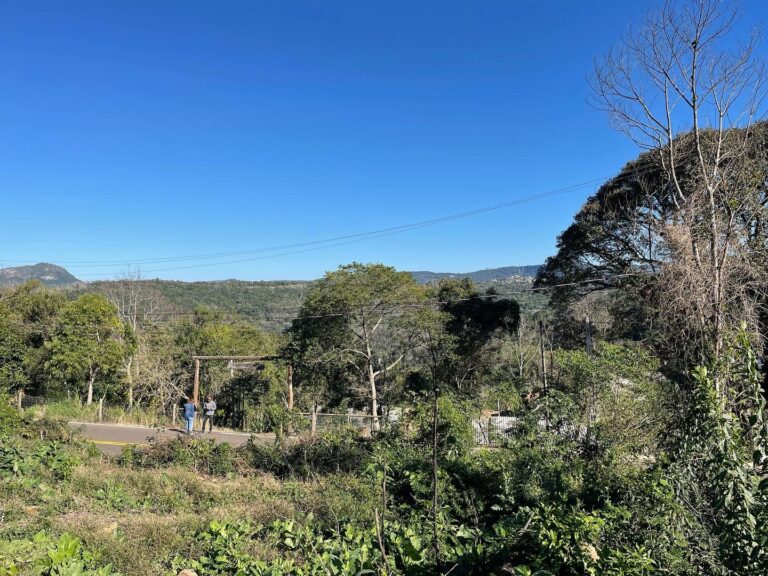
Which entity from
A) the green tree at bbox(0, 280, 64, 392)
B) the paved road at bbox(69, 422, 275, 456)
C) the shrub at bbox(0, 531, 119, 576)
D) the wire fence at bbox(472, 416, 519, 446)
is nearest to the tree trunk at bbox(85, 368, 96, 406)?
the green tree at bbox(0, 280, 64, 392)

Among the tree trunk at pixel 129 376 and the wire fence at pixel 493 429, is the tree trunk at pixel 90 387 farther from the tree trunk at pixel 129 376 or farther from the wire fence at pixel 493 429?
the wire fence at pixel 493 429

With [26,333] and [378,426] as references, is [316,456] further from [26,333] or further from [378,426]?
[26,333]

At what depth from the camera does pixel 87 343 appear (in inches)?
811

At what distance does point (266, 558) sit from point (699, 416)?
398cm

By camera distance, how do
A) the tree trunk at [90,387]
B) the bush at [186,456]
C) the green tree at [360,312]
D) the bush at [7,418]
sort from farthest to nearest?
the tree trunk at [90,387]
the green tree at [360,312]
the bush at [7,418]
the bush at [186,456]

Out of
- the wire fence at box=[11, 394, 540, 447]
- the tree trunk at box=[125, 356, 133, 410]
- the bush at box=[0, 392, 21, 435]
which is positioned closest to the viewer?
the wire fence at box=[11, 394, 540, 447]

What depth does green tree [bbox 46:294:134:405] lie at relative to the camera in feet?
66.5

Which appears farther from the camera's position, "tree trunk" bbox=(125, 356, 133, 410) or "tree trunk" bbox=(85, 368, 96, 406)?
"tree trunk" bbox=(125, 356, 133, 410)

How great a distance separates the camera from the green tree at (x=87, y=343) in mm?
20267

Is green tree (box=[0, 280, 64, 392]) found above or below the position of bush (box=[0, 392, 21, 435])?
above

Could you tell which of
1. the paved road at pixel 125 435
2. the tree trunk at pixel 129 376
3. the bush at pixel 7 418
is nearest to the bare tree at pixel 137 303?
the tree trunk at pixel 129 376

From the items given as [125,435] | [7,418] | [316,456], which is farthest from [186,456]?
[125,435]

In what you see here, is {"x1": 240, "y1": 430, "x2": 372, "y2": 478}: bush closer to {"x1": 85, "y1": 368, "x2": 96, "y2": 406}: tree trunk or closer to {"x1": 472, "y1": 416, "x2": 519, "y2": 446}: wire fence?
{"x1": 472, "y1": 416, "x2": 519, "y2": 446}: wire fence

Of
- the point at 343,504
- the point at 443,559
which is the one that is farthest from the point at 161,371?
the point at 443,559
